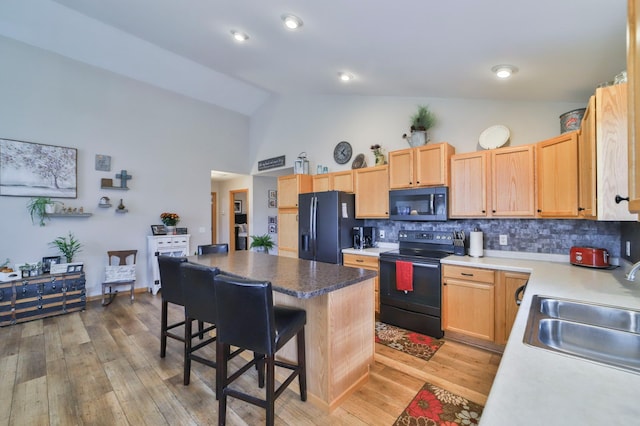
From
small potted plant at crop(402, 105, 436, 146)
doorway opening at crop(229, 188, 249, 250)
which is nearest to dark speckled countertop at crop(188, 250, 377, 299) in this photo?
small potted plant at crop(402, 105, 436, 146)

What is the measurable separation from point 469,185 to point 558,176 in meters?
0.76

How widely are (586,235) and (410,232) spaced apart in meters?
1.71

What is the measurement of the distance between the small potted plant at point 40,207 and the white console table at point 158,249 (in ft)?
4.50

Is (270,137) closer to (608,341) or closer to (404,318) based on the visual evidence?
(404,318)

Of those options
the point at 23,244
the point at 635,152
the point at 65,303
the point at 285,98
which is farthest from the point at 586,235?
the point at 23,244

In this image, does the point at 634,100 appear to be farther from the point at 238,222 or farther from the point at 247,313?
the point at 238,222

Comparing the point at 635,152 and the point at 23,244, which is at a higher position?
the point at 635,152

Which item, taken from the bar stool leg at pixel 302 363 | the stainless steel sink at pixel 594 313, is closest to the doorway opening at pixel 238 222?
the bar stool leg at pixel 302 363

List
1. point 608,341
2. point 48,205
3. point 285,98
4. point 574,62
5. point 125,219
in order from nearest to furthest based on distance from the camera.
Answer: point 608,341 < point 574,62 < point 48,205 < point 125,219 < point 285,98

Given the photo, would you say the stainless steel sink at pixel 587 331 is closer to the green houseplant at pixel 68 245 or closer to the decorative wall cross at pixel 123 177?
the green houseplant at pixel 68 245

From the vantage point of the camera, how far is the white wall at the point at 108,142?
155 inches

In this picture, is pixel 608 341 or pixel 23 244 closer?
pixel 608 341

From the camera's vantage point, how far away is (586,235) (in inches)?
104

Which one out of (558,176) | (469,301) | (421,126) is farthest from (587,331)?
(421,126)
